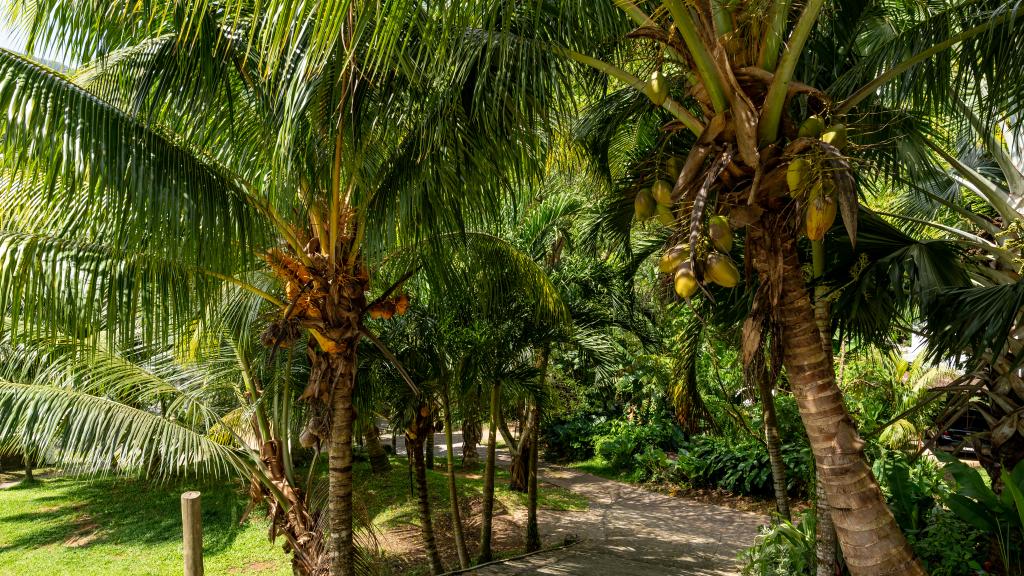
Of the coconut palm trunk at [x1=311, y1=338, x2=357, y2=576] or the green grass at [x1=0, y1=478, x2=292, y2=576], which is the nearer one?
the coconut palm trunk at [x1=311, y1=338, x2=357, y2=576]

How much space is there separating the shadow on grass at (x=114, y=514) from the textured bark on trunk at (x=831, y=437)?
32.3 ft

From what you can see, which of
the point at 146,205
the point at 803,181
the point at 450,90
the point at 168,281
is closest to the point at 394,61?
the point at 450,90

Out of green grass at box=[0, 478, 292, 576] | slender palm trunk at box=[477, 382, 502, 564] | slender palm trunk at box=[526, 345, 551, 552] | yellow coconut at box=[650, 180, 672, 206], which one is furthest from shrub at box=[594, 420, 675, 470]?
yellow coconut at box=[650, 180, 672, 206]

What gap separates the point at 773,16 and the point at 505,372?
5.81m

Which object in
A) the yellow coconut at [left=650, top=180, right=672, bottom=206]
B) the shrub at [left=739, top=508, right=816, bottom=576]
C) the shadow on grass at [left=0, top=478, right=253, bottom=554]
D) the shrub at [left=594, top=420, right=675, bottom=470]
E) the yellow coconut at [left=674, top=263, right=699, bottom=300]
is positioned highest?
the yellow coconut at [left=650, top=180, right=672, bottom=206]

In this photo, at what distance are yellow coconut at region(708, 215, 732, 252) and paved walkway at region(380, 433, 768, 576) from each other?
5079mm

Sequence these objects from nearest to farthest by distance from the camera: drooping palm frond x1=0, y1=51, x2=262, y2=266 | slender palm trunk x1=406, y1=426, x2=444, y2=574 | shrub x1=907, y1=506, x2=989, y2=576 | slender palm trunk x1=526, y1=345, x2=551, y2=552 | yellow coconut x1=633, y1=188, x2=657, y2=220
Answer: yellow coconut x1=633, y1=188, x2=657, y2=220 → drooping palm frond x1=0, y1=51, x2=262, y2=266 → shrub x1=907, y1=506, x2=989, y2=576 → slender palm trunk x1=406, y1=426, x2=444, y2=574 → slender palm trunk x1=526, y1=345, x2=551, y2=552

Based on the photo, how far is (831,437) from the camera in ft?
10.3

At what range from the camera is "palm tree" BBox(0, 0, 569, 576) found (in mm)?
3967

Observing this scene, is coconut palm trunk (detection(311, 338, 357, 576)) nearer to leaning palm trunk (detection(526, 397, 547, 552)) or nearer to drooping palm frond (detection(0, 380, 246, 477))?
drooping palm frond (detection(0, 380, 246, 477))

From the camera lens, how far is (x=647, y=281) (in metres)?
10.2

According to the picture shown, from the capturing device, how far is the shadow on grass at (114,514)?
470 inches

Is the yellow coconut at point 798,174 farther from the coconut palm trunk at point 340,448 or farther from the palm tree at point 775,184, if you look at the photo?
the coconut palm trunk at point 340,448

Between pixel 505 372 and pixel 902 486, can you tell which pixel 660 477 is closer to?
pixel 505 372
